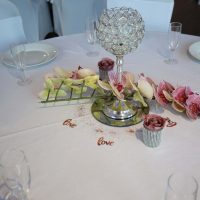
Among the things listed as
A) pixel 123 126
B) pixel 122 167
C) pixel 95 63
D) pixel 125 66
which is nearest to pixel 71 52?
pixel 95 63

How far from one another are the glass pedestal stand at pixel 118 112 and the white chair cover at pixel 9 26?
83 cm

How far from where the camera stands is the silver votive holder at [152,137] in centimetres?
80

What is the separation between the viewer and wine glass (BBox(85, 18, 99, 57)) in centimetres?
131

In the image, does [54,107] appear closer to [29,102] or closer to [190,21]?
[29,102]

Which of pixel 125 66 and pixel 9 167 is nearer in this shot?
pixel 9 167

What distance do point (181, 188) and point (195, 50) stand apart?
0.81 m

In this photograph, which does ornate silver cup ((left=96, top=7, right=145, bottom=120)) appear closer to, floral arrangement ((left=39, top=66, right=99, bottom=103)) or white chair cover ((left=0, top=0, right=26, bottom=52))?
floral arrangement ((left=39, top=66, right=99, bottom=103))

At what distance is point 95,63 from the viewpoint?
1.27 m

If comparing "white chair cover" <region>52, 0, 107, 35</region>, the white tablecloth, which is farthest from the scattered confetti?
"white chair cover" <region>52, 0, 107, 35</region>

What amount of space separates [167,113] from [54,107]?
366 millimetres

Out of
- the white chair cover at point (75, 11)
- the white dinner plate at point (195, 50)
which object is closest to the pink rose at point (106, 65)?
the white dinner plate at point (195, 50)

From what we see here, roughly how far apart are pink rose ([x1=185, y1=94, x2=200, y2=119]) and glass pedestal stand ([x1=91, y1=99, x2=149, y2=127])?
128 millimetres

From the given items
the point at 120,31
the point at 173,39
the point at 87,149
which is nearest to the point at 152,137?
the point at 87,149

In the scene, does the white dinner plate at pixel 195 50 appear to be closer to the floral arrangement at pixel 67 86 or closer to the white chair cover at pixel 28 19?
the floral arrangement at pixel 67 86
